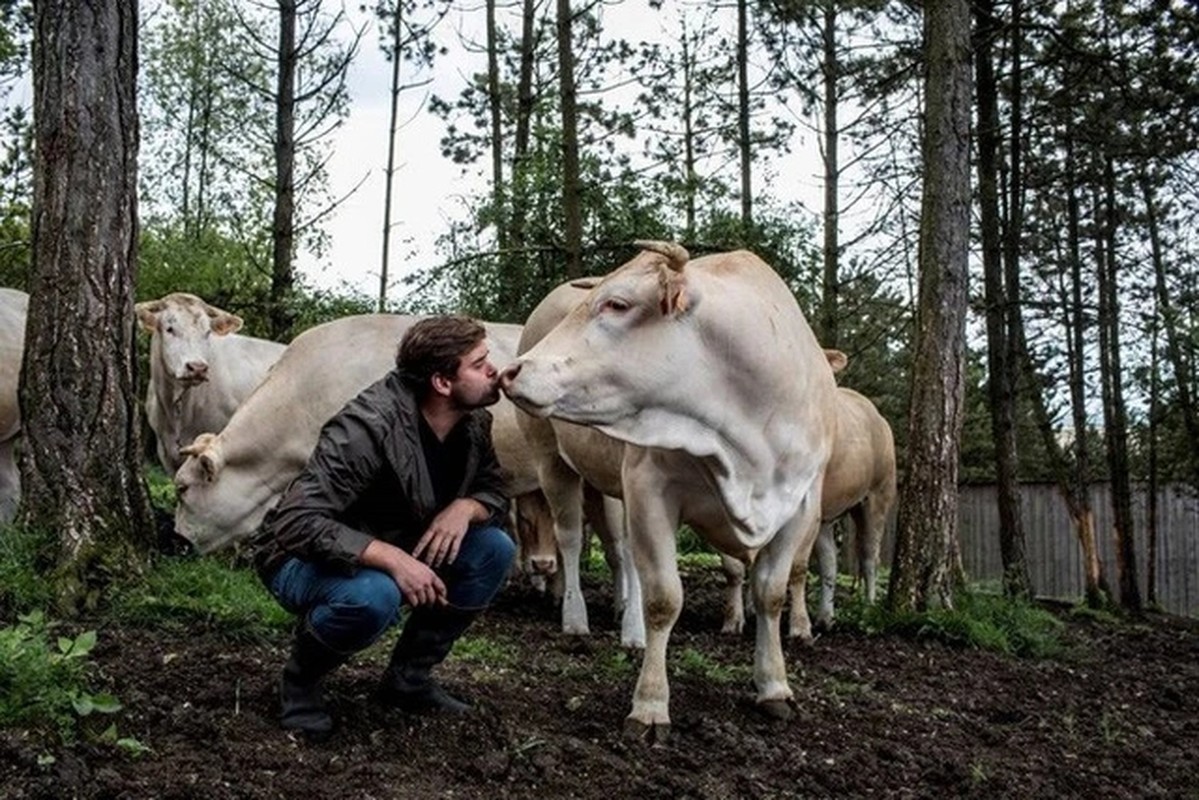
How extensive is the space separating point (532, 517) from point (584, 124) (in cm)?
1121

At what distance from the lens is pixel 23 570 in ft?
20.7

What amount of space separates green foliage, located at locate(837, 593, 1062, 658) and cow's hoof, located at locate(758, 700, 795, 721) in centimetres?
313

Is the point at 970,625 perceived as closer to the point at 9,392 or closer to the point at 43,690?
the point at 43,690

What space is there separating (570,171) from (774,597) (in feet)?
29.3

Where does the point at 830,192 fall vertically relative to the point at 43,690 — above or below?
above

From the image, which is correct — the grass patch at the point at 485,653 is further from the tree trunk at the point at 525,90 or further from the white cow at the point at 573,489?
the tree trunk at the point at 525,90

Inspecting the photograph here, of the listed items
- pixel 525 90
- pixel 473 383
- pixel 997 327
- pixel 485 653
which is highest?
pixel 525 90

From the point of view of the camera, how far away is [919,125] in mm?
15992

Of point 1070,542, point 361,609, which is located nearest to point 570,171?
point 361,609

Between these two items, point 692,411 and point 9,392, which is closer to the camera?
point 692,411

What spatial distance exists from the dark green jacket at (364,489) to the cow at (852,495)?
3.48 metres

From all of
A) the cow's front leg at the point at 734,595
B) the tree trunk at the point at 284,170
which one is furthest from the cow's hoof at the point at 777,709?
the tree trunk at the point at 284,170

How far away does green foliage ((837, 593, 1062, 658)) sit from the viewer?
8.79 metres

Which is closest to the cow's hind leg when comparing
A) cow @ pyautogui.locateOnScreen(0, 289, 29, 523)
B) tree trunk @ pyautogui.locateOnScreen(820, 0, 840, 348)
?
cow @ pyautogui.locateOnScreen(0, 289, 29, 523)
